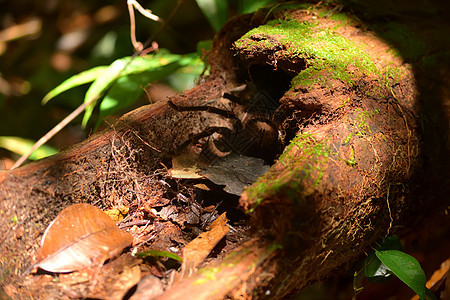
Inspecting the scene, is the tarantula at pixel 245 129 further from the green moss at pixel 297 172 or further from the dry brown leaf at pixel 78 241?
the dry brown leaf at pixel 78 241

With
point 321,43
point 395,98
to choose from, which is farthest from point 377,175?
point 321,43

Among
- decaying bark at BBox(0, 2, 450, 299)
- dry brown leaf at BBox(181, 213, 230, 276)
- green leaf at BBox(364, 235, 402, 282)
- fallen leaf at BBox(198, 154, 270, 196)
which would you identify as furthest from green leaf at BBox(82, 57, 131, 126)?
green leaf at BBox(364, 235, 402, 282)

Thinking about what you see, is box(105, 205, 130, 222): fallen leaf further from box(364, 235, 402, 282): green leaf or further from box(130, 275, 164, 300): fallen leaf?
box(364, 235, 402, 282): green leaf

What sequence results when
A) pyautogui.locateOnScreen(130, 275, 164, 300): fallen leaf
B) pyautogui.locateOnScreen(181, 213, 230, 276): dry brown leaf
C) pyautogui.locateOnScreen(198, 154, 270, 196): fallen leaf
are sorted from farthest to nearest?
pyautogui.locateOnScreen(198, 154, 270, 196): fallen leaf < pyautogui.locateOnScreen(181, 213, 230, 276): dry brown leaf < pyautogui.locateOnScreen(130, 275, 164, 300): fallen leaf

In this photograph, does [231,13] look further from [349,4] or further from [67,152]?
[67,152]

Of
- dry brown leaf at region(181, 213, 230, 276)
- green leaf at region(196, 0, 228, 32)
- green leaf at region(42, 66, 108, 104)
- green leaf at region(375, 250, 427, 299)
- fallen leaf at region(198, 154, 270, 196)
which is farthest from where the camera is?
green leaf at region(196, 0, 228, 32)

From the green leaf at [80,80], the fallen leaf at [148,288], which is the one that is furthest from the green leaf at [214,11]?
the fallen leaf at [148,288]

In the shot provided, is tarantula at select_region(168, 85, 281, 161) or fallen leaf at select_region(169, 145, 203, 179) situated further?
tarantula at select_region(168, 85, 281, 161)

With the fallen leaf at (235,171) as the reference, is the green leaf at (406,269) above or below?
below
